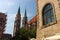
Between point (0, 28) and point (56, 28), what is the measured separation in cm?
3602

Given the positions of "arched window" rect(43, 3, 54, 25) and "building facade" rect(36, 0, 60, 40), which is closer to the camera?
Answer: "building facade" rect(36, 0, 60, 40)

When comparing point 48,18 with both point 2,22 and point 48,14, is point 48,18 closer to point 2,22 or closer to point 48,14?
point 48,14

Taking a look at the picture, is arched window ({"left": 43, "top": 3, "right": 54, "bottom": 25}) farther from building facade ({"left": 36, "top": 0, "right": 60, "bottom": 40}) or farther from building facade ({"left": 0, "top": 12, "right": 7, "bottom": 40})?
building facade ({"left": 0, "top": 12, "right": 7, "bottom": 40})

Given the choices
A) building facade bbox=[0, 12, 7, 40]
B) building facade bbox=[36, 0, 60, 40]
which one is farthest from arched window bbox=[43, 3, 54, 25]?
building facade bbox=[0, 12, 7, 40]

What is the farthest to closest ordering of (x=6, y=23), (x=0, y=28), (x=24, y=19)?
(x=24, y=19) → (x=6, y=23) → (x=0, y=28)

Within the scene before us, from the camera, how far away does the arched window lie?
11457 millimetres

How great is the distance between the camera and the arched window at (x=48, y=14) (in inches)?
451

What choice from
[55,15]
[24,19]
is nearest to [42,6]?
[55,15]

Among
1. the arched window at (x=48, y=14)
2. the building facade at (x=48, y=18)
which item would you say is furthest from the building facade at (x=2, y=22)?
the arched window at (x=48, y=14)

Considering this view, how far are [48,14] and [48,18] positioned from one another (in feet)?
1.31

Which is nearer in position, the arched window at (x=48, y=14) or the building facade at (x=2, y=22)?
the arched window at (x=48, y=14)

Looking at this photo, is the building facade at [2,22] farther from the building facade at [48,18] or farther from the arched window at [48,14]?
the arched window at [48,14]

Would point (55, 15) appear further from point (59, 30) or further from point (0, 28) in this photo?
point (0, 28)

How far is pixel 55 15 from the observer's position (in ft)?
35.0
